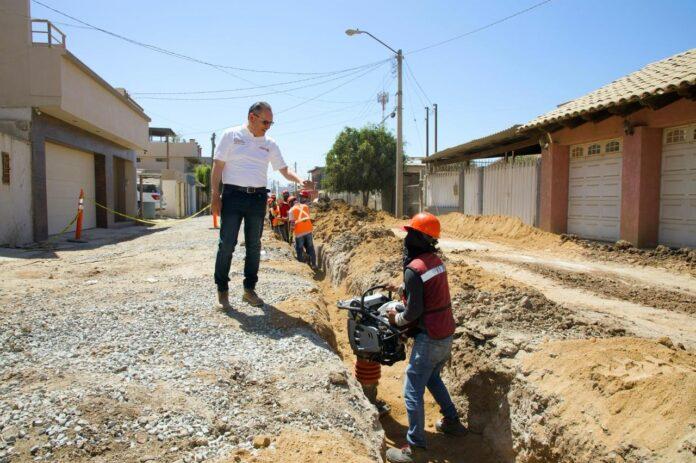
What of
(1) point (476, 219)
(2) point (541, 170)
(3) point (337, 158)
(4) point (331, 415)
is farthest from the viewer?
(3) point (337, 158)

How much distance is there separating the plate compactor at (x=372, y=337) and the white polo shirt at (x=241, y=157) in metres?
1.39

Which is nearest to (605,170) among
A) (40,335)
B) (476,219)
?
(476,219)

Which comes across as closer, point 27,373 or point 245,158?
point 27,373

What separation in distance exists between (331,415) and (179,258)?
5.96m

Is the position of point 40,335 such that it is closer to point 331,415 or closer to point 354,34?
point 331,415

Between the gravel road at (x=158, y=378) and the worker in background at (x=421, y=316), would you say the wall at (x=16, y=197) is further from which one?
the worker in background at (x=421, y=316)

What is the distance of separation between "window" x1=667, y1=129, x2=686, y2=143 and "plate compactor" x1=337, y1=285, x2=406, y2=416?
26.2ft

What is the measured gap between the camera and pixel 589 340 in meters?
3.84

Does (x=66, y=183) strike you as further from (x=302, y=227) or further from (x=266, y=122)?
(x=266, y=122)

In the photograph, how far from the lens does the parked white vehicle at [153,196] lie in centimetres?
3004

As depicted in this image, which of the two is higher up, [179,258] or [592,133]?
[592,133]

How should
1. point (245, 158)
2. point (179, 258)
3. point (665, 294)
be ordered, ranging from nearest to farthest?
1. point (245, 158)
2. point (665, 294)
3. point (179, 258)

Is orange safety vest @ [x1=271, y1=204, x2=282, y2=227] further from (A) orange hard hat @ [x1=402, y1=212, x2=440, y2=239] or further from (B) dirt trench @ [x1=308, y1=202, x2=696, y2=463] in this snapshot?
(A) orange hard hat @ [x1=402, y1=212, x2=440, y2=239]

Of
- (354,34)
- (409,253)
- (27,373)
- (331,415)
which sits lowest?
(331,415)
